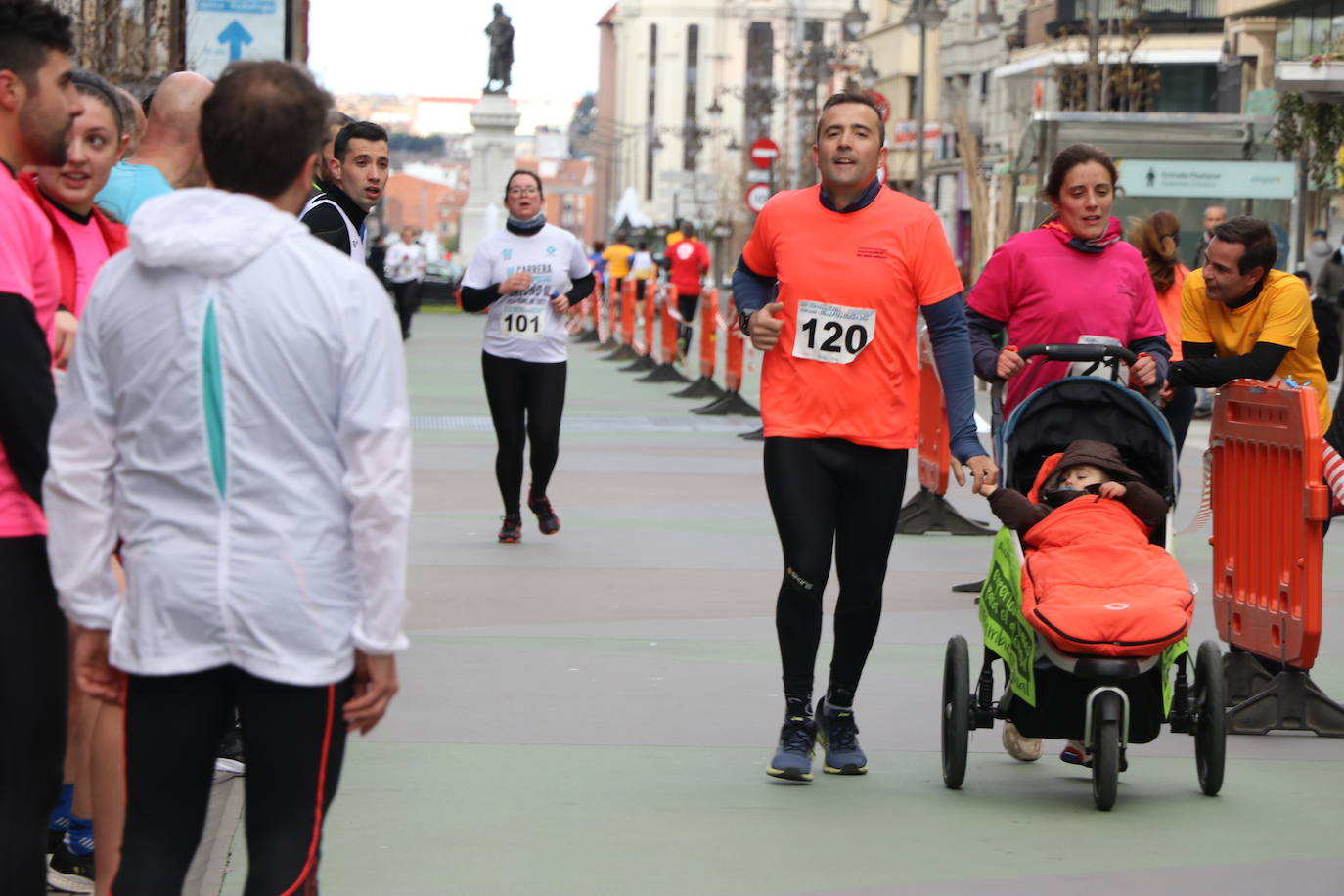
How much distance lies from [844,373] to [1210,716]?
1.39 meters

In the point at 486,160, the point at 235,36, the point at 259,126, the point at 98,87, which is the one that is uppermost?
the point at 486,160

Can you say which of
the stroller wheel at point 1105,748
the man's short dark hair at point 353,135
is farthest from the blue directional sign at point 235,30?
the stroller wheel at point 1105,748

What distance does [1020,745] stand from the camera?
685 centimetres

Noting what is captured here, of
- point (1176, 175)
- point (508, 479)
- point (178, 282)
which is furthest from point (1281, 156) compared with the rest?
point (178, 282)

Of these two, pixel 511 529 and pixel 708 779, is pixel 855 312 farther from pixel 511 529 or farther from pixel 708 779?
pixel 511 529

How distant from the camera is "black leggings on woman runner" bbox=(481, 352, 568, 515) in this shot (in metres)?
11.8

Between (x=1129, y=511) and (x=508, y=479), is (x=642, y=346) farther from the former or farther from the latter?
(x=1129, y=511)

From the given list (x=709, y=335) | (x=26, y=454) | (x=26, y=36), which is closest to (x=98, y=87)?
(x=26, y=36)

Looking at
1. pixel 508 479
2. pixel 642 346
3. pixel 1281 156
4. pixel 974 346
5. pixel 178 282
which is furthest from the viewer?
pixel 1281 156

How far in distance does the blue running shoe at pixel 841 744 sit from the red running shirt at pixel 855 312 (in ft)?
2.77

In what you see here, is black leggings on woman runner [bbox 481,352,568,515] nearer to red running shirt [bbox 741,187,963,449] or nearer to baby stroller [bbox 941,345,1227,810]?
baby stroller [bbox 941,345,1227,810]

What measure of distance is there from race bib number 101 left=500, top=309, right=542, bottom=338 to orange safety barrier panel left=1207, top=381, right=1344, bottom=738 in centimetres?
466

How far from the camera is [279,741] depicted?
3518 mm

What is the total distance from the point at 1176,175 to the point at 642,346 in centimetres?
762
